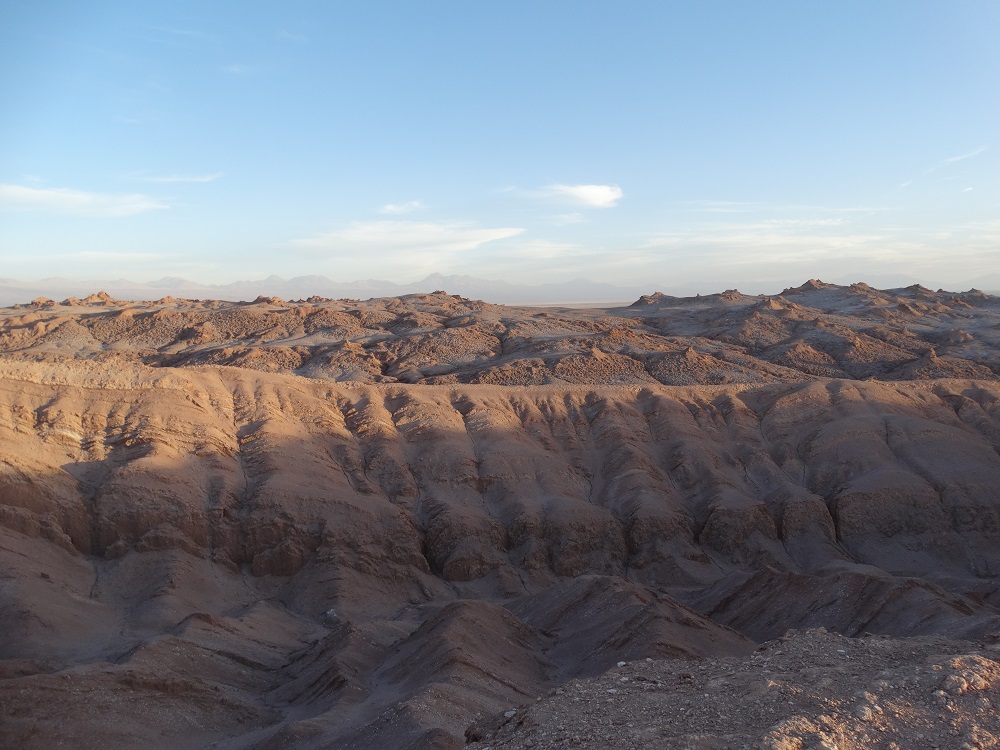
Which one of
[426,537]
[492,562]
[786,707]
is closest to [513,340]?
[426,537]

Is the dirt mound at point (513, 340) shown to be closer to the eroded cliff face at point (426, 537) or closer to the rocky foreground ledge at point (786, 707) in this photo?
the eroded cliff face at point (426, 537)

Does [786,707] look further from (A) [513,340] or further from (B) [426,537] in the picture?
(A) [513,340]

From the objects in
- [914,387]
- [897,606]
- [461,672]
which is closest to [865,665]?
[461,672]

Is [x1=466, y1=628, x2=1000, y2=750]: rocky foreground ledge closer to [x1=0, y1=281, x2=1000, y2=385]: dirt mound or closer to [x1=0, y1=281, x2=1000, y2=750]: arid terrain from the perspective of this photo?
[x1=0, y1=281, x2=1000, y2=750]: arid terrain

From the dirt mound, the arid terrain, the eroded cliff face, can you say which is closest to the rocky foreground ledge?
the arid terrain

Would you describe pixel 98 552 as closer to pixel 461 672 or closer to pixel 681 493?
pixel 461 672

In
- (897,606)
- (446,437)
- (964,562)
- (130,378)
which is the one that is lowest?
(964,562)
